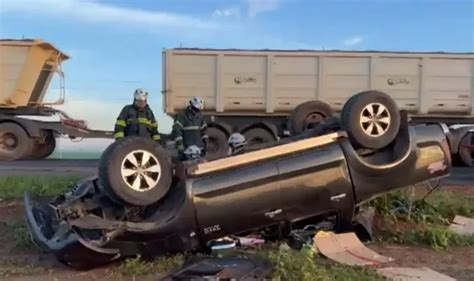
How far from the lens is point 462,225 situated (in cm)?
687

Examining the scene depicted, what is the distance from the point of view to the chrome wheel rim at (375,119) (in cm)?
577

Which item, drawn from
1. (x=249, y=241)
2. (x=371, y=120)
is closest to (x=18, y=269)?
(x=249, y=241)

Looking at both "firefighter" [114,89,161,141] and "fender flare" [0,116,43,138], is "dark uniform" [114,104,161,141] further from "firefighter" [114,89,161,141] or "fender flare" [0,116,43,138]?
"fender flare" [0,116,43,138]

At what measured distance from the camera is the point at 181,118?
8.83m

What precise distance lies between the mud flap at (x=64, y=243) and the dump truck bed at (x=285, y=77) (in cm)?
1181

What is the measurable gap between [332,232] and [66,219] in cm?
237

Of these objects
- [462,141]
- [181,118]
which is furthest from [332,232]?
[462,141]

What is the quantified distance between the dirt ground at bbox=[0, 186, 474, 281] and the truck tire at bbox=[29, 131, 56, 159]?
37.5ft

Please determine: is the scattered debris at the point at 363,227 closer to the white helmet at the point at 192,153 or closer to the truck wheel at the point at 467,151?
the white helmet at the point at 192,153

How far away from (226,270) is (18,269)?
1915mm

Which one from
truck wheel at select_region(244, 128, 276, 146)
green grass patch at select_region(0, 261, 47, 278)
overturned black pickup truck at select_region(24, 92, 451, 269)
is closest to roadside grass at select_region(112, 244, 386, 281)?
overturned black pickup truck at select_region(24, 92, 451, 269)

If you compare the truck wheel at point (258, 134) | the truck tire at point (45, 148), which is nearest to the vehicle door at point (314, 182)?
the truck wheel at point (258, 134)

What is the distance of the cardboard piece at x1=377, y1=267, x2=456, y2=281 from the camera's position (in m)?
5.00

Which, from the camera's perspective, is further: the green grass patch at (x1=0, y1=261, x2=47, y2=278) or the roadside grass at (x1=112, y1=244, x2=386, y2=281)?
the green grass patch at (x1=0, y1=261, x2=47, y2=278)
